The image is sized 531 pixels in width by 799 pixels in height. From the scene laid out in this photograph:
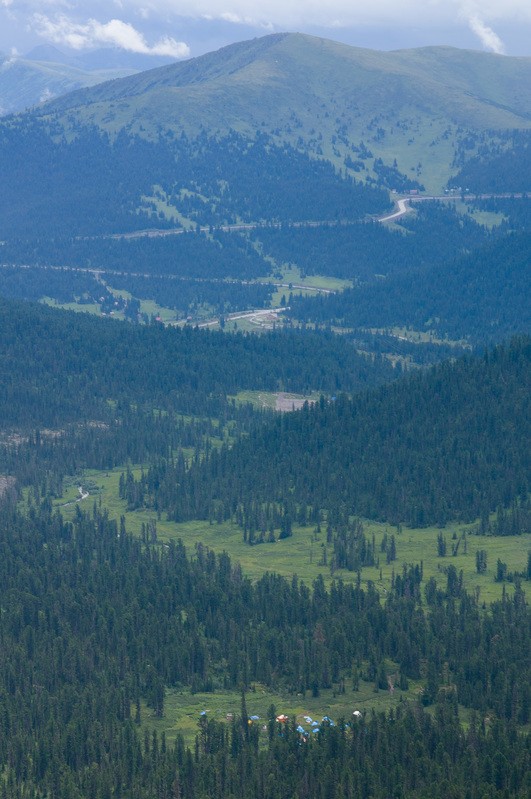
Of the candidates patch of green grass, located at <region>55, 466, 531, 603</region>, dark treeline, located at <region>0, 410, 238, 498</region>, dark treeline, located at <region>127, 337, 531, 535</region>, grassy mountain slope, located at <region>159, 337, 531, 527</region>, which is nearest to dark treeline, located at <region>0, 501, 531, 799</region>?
patch of green grass, located at <region>55, 466, 531, 603</region>

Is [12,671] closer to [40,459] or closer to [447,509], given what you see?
[447,509]

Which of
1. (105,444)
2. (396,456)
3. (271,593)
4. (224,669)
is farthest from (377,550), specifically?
(105,444)

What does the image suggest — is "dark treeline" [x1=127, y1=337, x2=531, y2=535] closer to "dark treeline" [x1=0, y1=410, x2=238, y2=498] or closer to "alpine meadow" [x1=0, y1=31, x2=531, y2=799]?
"alpine meadow" [x1=0, y1=31, x2=531, y2=799]

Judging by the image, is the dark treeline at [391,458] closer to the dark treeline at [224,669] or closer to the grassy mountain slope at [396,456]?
the grassy mountain slope at [396,456]

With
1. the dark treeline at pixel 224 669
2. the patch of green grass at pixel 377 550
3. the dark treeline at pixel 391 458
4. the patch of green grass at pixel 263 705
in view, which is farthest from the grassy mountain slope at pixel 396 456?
the patch of green grass at pixel 263 705

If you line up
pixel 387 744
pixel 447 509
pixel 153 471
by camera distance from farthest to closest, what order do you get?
pixel 153 471, pixel 447 509, pixel 387 744

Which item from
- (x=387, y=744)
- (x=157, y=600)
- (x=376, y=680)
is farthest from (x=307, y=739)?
(x=157, y=600)

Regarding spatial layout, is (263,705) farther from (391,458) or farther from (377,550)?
(391,458)
